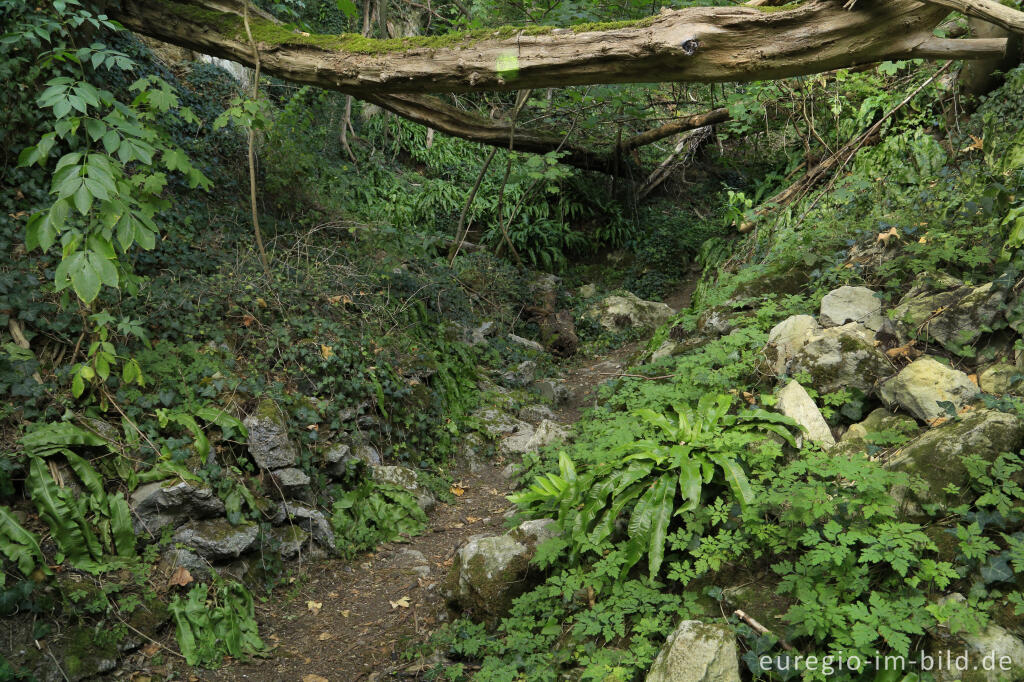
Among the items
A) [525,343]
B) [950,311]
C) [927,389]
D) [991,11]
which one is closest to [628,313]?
[525,343]

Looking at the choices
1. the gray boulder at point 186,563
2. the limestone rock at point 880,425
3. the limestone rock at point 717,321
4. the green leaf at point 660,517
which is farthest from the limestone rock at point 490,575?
the limestone rock at point 717,321

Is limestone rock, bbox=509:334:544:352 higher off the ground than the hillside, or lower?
lower

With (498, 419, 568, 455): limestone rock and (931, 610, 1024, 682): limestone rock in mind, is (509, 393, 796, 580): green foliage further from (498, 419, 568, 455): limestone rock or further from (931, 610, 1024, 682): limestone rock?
(498, 419, 568, 455): limestone rock

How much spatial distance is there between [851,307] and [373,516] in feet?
13.4

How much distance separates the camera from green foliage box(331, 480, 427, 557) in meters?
4.62

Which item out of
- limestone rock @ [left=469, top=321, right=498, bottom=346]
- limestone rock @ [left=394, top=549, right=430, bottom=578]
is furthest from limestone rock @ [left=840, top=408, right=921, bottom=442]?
limestone rock @ [left=469, top=321, right=498, bottom=346]

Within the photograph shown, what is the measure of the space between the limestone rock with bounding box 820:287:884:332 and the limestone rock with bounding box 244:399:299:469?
13.9 feet

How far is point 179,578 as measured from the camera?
3578 mm

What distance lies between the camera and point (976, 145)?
16.3 feet

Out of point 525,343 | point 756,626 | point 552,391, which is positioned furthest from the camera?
point 525,343

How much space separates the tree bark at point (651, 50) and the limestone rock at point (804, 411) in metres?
1.92

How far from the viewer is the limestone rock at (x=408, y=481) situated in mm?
5117

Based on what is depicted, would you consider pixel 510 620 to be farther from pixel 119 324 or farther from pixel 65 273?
pixel 119 324

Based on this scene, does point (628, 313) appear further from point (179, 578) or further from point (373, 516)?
point (179, 578)
